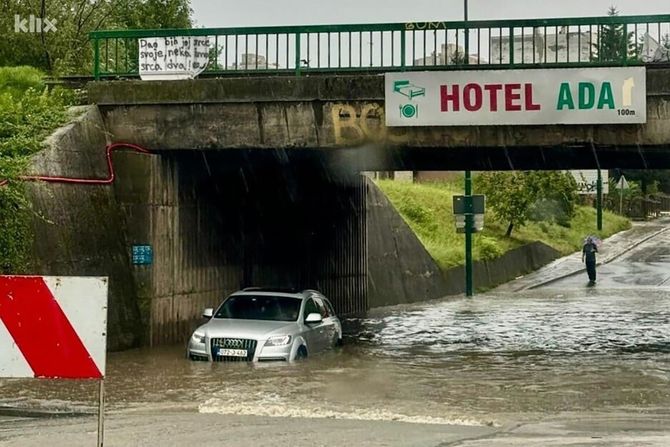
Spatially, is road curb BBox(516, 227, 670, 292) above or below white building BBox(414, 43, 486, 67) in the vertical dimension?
below

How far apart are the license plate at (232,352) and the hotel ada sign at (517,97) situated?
5.19 m

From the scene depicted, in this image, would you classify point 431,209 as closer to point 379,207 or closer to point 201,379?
point 379,207

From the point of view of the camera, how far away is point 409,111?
19.8 metres

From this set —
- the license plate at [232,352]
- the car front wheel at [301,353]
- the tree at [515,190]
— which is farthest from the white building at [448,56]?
the tree at [515,190]

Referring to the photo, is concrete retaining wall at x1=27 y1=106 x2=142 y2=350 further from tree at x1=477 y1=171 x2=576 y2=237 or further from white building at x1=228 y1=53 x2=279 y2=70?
tree at x1=477 y1=171 x2=576 y2=237

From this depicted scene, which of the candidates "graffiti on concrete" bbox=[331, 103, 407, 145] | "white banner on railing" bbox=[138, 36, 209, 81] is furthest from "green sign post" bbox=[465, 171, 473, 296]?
"white banner on railing" bbox=[138, 36, 209, 81]

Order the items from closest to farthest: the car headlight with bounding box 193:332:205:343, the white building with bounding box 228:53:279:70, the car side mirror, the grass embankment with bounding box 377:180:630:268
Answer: the car headlight with bounding box 193:332:205:343
the car side mirror
the white building with bounding box 228:53:279:70
the grass embankment with bounding box 377:180:630:268

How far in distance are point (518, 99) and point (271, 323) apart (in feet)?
19.0

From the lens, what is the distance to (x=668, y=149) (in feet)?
65.9

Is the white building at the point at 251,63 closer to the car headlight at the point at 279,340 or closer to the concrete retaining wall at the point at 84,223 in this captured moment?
the concrete retaining wall at the point at 84,223

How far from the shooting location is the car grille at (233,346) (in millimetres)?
17047

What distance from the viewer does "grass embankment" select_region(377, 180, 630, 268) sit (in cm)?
4159

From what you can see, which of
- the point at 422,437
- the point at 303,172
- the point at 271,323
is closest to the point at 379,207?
the point at 303,172

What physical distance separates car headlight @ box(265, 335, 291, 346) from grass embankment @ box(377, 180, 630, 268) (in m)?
21.8
